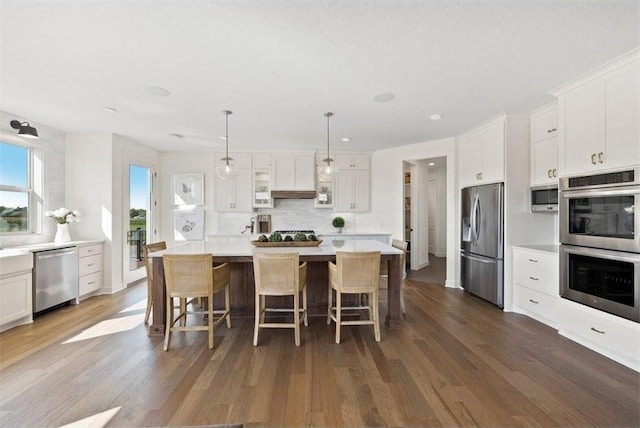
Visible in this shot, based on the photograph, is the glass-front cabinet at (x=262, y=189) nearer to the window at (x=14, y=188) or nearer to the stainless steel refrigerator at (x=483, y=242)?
the window at (x=14, y=188)

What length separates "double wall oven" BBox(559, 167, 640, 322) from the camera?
→ 231cm

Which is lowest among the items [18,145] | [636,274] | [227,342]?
[227,342]

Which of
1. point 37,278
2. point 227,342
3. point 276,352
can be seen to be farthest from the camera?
point 37,278

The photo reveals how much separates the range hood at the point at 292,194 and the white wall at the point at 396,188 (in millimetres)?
1225

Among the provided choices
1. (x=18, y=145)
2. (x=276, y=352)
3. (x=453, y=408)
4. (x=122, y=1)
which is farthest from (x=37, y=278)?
(x=453, y=408)

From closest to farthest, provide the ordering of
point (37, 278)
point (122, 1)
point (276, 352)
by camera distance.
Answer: point (122, 1) → point (276, 352) → point (37, 278)

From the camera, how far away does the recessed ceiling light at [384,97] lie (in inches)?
123

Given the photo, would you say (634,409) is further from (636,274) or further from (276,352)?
(276,352)

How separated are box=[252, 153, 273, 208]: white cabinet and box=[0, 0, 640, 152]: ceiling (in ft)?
6.51

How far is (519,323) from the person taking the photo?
3318 millimetres

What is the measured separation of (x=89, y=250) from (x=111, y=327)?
1.72 meters

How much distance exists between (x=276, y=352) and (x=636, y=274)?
305cm

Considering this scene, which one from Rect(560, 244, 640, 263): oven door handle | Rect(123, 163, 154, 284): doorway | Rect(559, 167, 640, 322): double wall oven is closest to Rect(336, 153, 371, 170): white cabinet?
Rect(559, 167, 640, 322): double wall oven

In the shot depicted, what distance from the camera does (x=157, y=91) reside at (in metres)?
3.01
